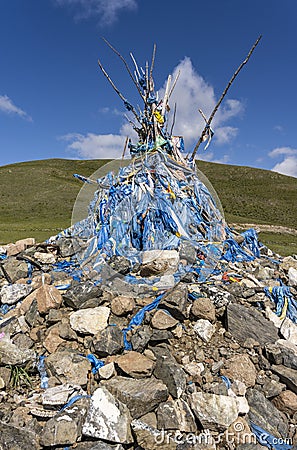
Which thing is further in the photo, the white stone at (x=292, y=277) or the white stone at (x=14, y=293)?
the white stone at (x=292, y=277)

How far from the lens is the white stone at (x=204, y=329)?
4.34m

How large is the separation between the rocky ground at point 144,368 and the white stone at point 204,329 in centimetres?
1

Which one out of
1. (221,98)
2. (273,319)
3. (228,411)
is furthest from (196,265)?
(221,98)

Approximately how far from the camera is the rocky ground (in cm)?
322

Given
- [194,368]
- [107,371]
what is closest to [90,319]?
[107,371]

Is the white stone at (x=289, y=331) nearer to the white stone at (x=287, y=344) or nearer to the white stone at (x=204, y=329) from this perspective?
the white stone at (x=287, y=344)

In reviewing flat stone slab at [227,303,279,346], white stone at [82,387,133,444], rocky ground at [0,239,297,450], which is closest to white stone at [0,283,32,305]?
rocky ground at [0,239,297,450]

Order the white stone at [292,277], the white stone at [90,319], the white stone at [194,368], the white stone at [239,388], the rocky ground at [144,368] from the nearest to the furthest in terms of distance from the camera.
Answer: the rocky ground at [144,368], the white stone at [239,388], the white stone at [194,368], the white stone at [90,319], the white stone at [292,277]

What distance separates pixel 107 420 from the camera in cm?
318

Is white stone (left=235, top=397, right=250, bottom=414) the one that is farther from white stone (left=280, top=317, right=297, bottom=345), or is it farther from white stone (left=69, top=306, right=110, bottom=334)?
white stone (left=69, top=306, right=110, bottom=334)

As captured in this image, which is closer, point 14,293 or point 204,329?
point 204,329

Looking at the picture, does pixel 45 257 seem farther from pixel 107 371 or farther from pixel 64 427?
pixel 64 427

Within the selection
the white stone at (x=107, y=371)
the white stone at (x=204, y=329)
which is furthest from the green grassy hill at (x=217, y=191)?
the white stone at (x=107, y=371)

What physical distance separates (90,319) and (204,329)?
165cm
